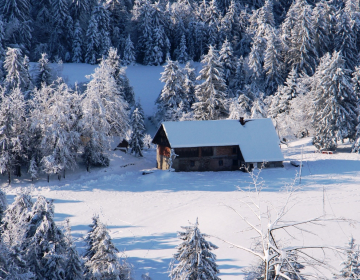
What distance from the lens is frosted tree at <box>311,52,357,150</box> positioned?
46125mm

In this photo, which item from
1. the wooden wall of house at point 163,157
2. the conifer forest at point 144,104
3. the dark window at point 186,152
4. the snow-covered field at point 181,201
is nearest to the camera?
the conifer forest at point 144,104

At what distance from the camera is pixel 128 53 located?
80312mm

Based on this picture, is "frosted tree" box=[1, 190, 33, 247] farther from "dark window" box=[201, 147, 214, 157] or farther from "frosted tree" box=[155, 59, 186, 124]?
"frosted tree" box=[155, 59, 186, 124]

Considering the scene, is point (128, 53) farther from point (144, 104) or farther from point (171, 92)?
point (171, 92)

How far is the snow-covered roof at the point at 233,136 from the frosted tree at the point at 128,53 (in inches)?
1527

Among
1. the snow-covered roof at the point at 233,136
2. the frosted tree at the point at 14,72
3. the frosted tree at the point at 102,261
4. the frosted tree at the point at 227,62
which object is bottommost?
the frosted tree at the point at 102,261

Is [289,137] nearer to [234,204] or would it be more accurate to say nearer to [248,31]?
[234,204]

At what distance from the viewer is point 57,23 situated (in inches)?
3140

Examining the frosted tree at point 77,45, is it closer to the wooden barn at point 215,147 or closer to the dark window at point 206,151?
the wooden barn at point 215,147

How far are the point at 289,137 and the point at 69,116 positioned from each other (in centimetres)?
3308

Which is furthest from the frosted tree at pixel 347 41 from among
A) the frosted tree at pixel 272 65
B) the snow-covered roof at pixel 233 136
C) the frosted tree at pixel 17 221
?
the frosted tree at pixel 17 221

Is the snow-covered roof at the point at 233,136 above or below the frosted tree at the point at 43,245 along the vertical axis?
above

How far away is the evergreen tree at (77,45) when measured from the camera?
7850 centimetres

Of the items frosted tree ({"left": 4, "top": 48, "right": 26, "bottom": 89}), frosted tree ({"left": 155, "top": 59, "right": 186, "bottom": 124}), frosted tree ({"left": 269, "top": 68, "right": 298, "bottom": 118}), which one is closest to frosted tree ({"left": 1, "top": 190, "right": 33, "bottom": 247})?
frosted tree ({"left": 155, "top": 59, "right": 186, "bottom": 124})
